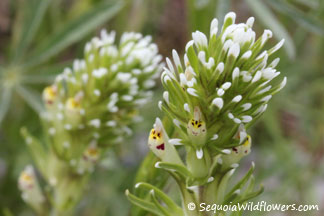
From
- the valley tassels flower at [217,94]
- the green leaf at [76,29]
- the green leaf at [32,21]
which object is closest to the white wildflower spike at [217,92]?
the valley tassels flower at [217,94]

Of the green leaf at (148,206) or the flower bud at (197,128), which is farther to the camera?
the green leaf at (148,206)

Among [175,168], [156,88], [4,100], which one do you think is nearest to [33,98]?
[4,100]

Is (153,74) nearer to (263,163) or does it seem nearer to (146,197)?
(146,197)

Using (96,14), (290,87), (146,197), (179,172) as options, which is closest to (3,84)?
(96,14)

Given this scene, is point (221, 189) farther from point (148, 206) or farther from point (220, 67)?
point (220, 67)

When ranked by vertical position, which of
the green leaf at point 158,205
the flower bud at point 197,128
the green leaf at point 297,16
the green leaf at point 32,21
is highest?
the green leaf at point 32,21

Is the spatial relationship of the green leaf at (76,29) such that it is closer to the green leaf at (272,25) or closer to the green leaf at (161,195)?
the green leaf at (272,25)
